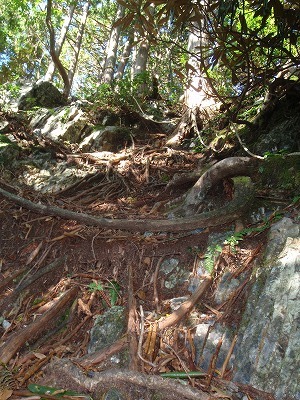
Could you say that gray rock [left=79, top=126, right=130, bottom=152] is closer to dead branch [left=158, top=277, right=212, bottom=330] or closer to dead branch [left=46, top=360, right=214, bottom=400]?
dead branch [left=158, top=277, right=212, bottom=330]

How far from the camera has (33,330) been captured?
2.96 m

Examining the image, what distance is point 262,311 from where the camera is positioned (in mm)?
2572

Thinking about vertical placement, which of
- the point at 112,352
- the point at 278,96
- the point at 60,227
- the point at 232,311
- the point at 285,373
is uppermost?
the point at 278,96

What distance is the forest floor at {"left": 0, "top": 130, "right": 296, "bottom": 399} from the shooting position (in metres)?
2.64

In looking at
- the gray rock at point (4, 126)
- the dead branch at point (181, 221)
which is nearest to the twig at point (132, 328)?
the dead branch at point (181, 221)

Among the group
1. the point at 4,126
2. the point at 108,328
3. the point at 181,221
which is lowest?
the point at 108,328

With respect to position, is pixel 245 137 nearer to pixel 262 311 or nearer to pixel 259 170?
pixel 259 170

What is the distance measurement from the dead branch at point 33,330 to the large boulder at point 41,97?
21.7 feet

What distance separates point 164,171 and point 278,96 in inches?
84.6

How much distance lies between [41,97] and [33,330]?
7.41 m

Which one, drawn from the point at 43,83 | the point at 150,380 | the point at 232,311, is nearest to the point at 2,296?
the point at 150,380

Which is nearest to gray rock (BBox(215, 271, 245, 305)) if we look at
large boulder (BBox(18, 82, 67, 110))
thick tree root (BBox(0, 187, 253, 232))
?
thick tree root (BBox(0, 187, 253, 232))

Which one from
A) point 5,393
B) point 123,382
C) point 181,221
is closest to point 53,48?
point 181,221

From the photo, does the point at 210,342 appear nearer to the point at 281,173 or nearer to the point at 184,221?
the point at 184,221
